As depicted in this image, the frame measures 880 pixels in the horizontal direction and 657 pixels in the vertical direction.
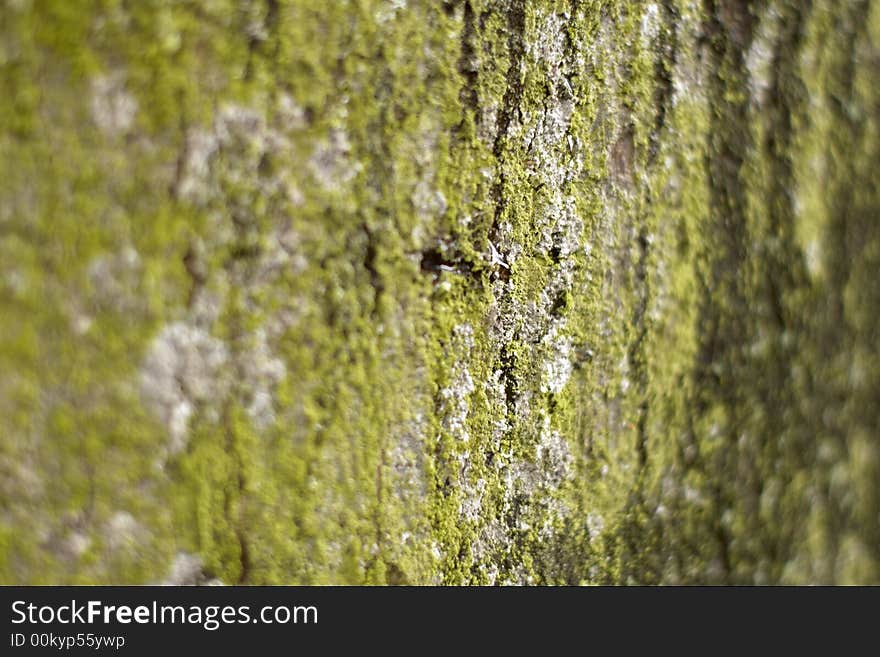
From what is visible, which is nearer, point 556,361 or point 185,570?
point 185,570

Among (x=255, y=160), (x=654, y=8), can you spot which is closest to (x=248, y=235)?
(x=255, y=160)

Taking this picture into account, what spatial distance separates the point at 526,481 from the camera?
0.72 meters

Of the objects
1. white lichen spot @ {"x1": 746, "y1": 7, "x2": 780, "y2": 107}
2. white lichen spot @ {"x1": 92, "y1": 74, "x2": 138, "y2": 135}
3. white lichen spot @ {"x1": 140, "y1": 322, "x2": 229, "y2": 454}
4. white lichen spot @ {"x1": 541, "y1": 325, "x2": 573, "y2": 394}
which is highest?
white lichen spot @ {"x1": 746, "y1": 7, "x2": 780, "y2": 107}

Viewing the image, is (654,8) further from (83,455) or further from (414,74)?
(83,455)

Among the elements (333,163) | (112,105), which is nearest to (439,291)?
(333,163)

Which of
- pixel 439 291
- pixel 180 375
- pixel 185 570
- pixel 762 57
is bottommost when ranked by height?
pixel 185 570

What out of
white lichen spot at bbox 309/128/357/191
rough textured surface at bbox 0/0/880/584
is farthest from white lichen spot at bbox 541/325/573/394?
white lichen spot at bbox 309/128/357/191

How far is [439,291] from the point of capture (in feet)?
2.10

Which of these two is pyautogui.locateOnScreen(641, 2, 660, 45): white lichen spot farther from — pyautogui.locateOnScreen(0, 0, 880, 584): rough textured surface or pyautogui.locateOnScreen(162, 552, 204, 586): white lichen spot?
pyautogui.locateOnScreen(162, 552, 204, 586): white lichen spot

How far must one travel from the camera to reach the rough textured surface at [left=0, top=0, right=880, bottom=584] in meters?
0.48

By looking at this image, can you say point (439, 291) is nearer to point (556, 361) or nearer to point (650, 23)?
point (556, 361)

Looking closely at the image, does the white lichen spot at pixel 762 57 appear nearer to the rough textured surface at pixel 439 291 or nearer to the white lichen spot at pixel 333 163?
the rough textured surface at pixel 439 291

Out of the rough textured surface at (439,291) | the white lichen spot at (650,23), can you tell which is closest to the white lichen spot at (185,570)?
the rough textured surface at (439,291)
